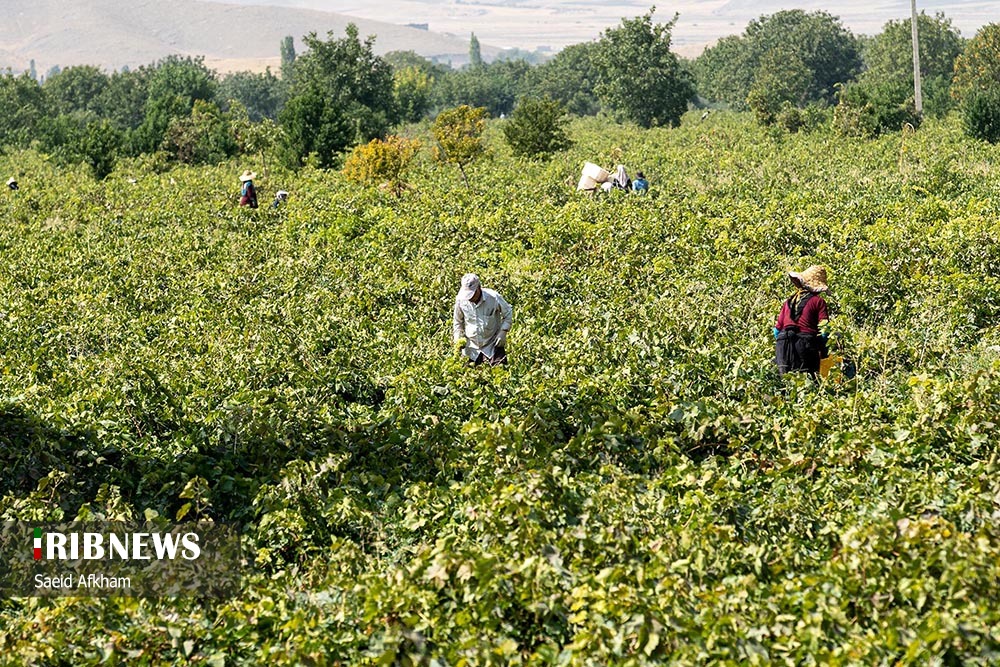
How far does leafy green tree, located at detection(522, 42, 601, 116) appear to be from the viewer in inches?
3329

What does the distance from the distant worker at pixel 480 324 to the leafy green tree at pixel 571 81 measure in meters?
74.4

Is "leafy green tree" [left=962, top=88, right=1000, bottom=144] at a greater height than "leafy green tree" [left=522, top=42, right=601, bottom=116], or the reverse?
"leafy green tree" [left=522, top=42, right=601, bottom=116]

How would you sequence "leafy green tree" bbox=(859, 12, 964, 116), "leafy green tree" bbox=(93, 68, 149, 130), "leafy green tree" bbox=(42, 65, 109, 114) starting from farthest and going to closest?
"leafy green tree" bbox=(42, 65, 109, 114) → "leafy green tree" bbox=(859, 12, 964, 116) → "leafy green tree" bbox=(93, 68, 149, 130)

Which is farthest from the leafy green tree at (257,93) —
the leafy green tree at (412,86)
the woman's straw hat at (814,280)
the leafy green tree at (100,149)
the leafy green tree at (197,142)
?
the woman's straw hat at (814,280)

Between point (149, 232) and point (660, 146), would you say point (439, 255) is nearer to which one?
point (149, 232)

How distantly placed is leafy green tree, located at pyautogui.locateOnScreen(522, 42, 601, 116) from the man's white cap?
245ft

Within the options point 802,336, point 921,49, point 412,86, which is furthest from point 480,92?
point 802,336

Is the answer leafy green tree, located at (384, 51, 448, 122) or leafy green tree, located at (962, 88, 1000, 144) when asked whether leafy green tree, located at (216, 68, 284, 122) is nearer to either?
leafy green tree, located at (384, 51, 448, 122)

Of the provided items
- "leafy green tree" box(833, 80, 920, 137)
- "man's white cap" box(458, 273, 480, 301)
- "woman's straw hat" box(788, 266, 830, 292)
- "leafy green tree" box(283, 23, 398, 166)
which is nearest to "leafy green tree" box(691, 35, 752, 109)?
"leafy green tree" box(283, 23, 398, 166)

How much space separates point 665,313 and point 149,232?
A: 10.6 metres

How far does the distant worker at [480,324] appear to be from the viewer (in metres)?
8.22

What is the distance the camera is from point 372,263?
12930 mm

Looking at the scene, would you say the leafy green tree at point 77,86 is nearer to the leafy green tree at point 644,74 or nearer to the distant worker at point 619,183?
the leafy green tree at point 644,74

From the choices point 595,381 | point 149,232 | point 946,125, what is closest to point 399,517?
point 595,381
